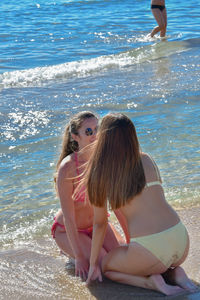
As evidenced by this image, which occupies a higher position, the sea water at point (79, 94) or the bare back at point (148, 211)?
the bare back at point (148, 211)

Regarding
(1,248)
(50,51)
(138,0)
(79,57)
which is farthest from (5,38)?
(1,248)

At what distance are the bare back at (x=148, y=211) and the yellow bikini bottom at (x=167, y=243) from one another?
29 millimetres

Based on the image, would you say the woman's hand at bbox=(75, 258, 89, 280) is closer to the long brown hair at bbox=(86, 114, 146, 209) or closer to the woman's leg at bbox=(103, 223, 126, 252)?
the woman's leg at bbox=(103, 223, 126, 252)

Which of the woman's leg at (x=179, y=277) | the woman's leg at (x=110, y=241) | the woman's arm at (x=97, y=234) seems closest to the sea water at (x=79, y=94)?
the woman's arm at (x=97, y=234)

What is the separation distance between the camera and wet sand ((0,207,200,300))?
10.8 feet

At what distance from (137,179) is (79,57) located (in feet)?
30.3

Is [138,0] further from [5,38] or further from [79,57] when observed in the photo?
[79,57]

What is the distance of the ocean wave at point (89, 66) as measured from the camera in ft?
33.8

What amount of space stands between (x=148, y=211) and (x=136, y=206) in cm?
8

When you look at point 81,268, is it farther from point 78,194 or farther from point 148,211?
point 148,211

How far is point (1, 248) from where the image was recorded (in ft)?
13.5

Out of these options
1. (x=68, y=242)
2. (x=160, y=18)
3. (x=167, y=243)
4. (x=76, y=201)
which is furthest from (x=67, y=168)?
(x=160, y=18)

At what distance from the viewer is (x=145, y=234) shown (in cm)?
319

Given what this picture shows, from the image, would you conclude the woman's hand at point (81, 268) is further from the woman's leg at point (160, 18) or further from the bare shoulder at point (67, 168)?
the woman's leg at point (160, 18)
